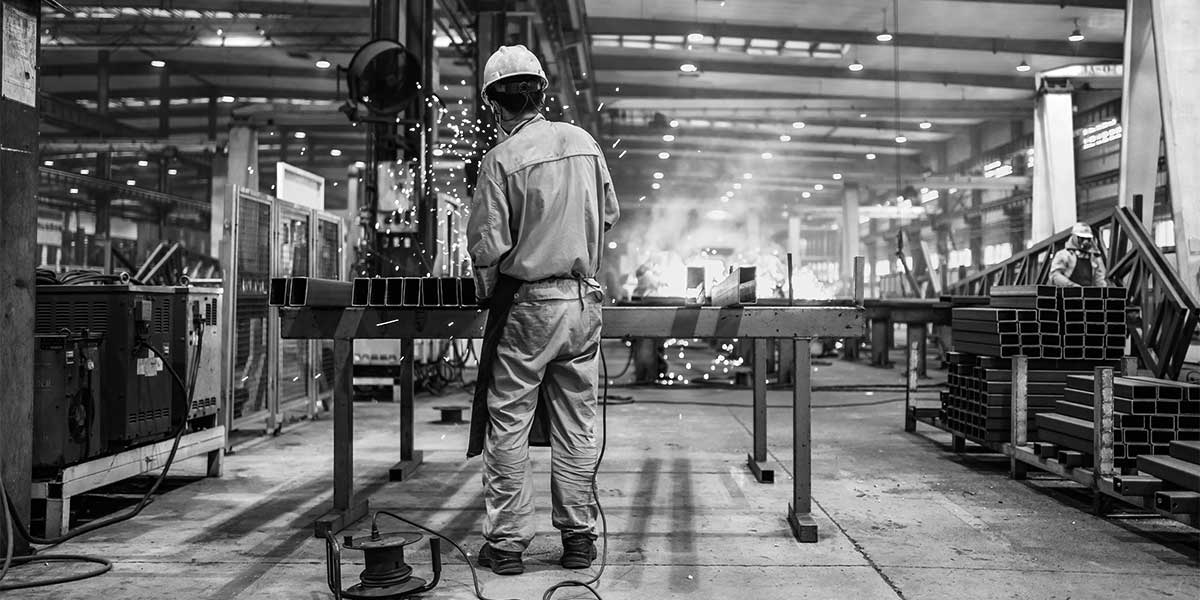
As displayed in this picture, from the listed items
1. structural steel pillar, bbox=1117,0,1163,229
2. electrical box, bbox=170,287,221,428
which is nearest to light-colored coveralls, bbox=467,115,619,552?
electrical box, bbox=170,287,221,428

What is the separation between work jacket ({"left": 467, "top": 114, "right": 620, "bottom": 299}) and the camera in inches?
124

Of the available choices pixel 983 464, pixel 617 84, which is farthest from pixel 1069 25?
pixel 983 464

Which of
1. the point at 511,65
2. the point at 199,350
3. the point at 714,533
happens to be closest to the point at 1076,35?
the point at 714,533

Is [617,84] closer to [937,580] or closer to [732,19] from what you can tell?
[732,19]

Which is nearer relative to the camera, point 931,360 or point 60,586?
point 60,586

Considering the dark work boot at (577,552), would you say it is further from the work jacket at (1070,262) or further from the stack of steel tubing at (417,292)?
the work jacket at (1070,262)

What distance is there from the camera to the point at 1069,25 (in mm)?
14188

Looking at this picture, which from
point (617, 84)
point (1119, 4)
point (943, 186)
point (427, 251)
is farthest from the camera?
point (943, 186)

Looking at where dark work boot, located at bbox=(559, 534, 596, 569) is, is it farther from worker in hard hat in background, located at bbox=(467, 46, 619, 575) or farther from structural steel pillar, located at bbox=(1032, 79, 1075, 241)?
structural steel pillar, located at bbox=(1032, 79, 1075, 241)

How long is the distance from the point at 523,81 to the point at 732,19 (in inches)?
446

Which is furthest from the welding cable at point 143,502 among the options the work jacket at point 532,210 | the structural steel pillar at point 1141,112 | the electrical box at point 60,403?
the structural steel pillar at point 1141,112

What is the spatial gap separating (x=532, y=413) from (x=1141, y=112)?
867 cm

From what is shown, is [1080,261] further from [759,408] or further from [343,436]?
[343,436]

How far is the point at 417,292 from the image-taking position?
12.1ft
